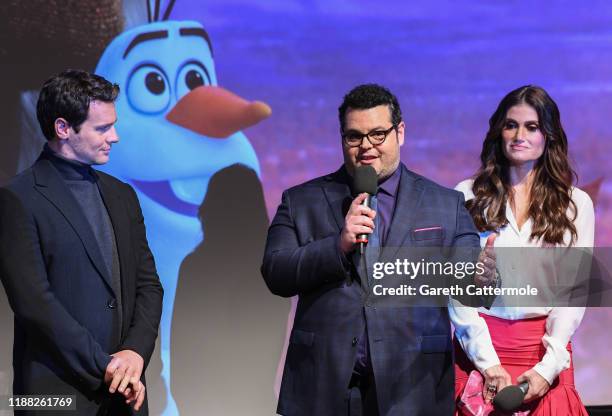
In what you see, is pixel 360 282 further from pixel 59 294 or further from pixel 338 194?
pixel 59 294

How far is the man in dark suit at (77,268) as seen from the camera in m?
2.42

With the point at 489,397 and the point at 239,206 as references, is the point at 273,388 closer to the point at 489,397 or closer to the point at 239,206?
the point at 239,206

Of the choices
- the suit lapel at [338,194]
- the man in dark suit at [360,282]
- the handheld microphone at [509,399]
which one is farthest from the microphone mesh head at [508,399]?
the suit lapel at [338,194]

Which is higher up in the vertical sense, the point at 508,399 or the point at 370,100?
the point at 370,100

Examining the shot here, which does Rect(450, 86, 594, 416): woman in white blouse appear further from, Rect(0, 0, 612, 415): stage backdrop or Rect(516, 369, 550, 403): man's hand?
Rect(0, 0, 612, 415): stage backdrop

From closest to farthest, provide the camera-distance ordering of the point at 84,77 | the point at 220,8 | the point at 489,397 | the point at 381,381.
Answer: the point at 381,381 < the point at 84,77 < the point at 489,397 < the point at 220,8

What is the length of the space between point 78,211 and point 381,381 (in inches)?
42.6

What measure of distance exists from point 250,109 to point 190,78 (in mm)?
358

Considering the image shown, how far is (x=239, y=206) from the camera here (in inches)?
170

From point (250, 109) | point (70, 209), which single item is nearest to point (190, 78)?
point (250, 109)

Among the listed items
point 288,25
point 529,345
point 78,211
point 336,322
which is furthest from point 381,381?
point 288,25

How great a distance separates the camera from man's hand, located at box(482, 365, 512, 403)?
2.91 meters

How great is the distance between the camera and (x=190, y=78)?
4.29 m

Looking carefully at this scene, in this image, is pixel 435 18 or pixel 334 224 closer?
pixel 334 224
